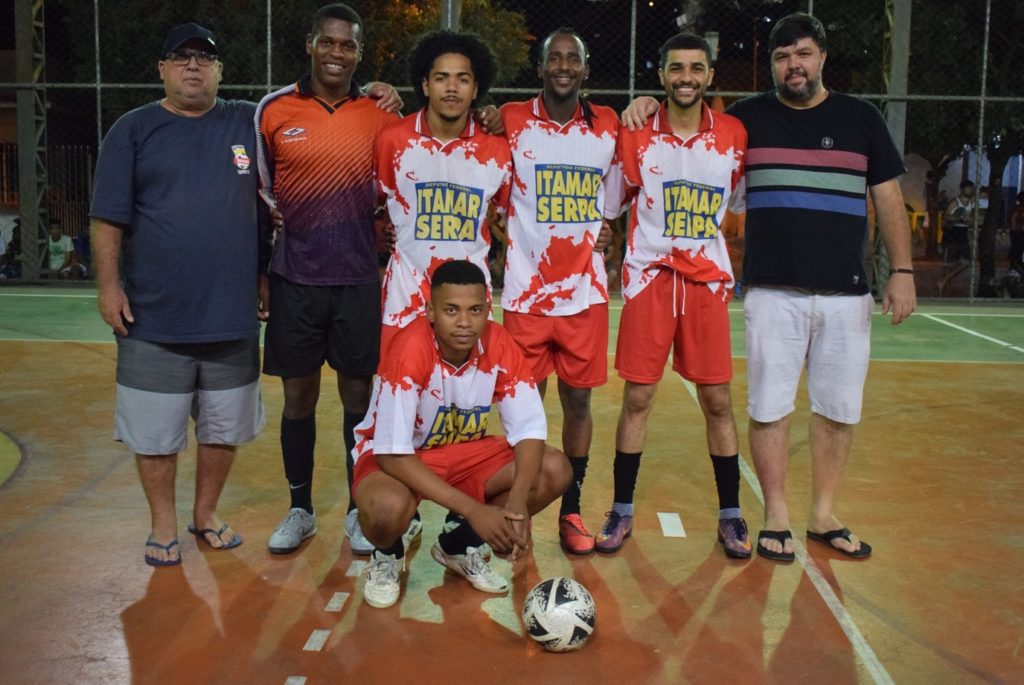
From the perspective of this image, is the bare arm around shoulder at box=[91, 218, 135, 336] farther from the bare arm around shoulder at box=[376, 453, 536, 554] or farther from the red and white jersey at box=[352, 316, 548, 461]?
the bare arm around shoulder at box=[376, 453, 536, 554]

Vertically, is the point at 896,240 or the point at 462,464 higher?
the point at 896,240

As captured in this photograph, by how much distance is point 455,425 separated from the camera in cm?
421

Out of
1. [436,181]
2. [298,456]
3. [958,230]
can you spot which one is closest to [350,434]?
[298,456]

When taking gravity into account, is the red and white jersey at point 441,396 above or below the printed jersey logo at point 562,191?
below

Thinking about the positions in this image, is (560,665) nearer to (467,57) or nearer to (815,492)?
(815,492)

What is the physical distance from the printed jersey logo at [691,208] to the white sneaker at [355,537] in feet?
6.07

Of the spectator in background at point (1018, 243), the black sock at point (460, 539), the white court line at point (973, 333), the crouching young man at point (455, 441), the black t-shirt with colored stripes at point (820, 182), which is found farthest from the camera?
the spectator in background at point (1018, 243)

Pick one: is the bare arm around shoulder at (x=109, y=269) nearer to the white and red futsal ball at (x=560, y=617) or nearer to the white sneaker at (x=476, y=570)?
the white sneaker at (x=476, y=570)

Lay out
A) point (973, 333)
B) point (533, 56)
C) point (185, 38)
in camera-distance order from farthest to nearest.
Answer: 1. point (533, 56)
2. point (973, 333)
3. point (185, 38)

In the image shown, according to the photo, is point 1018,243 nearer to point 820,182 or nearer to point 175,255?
point 820,182

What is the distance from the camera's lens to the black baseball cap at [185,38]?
439cm

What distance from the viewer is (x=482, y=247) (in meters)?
4.69

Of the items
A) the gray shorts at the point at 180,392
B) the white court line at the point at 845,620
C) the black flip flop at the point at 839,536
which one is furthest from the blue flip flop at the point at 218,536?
the black flip flop at the point at 839,536

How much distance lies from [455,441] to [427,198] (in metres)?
1.06
